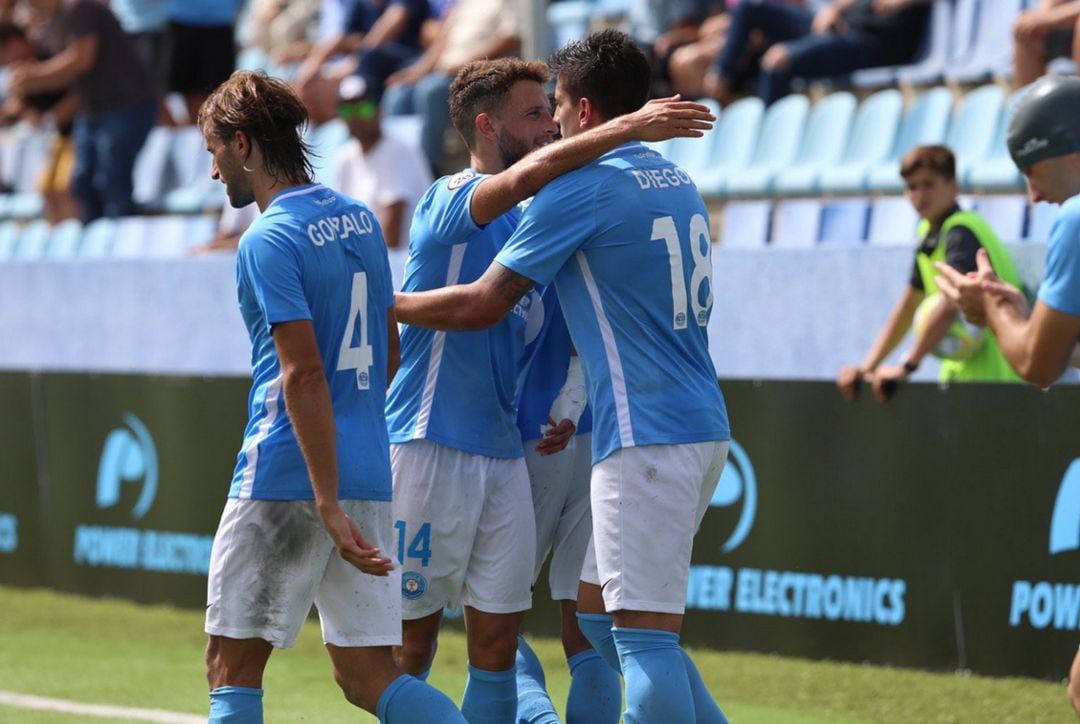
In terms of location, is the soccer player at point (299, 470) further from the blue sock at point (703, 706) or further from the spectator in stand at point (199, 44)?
the spectator in stand at point (199, 44)

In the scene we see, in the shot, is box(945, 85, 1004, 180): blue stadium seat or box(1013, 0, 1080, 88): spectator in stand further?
box(945, 85, 1004, 180): blue stadium seat

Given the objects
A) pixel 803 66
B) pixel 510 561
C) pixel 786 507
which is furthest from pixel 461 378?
pixel 803 66

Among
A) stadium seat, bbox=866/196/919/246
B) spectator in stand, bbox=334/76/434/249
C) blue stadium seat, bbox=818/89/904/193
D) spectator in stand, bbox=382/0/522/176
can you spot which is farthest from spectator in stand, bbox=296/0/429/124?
stadium seat, bbox=866/196/919/246

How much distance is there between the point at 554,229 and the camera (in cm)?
441

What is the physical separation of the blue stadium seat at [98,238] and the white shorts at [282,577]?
30.7ft

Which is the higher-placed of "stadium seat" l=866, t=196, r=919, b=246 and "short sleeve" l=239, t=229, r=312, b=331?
"short sleeve" l=239, t=229, r=312, b=331

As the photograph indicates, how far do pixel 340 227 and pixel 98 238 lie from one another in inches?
379

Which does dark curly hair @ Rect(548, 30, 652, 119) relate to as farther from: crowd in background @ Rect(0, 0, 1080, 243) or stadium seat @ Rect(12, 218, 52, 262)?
stadium seat @ Rect(12, 218, 52, 262)

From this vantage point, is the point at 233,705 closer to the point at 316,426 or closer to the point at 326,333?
the point at 316,426

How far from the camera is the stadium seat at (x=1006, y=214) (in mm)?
8664

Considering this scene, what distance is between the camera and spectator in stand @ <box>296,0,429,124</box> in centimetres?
1330

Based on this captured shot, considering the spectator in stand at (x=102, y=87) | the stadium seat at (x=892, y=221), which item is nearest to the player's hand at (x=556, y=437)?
the stadium seat at (x=892, y=221)

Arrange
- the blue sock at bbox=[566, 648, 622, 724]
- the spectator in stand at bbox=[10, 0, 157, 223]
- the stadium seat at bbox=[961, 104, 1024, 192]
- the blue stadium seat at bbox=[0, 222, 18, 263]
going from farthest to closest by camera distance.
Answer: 1. the blue stadium seat at bbox=[0, 222, 18, 263]
2. the spectator in stand at bbox=[10, 0, 157, 223]
3. the stadium seat at bbox=[961, 104, 1024, 192]
4. the blue sock at bbox=[566, 648, 622, 724]

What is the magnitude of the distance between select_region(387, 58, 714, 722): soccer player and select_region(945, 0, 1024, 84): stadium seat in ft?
20.9
